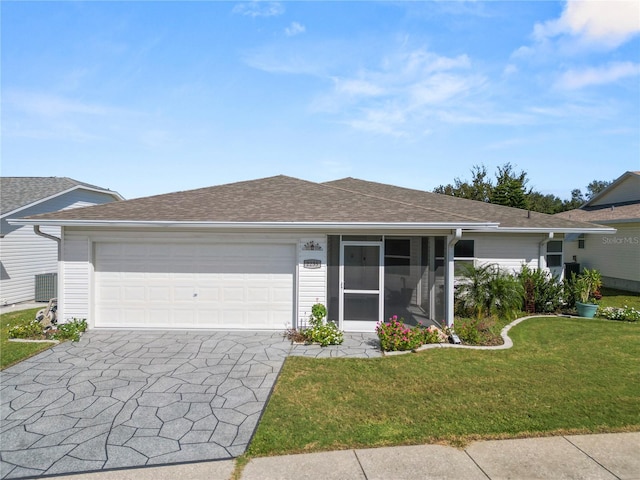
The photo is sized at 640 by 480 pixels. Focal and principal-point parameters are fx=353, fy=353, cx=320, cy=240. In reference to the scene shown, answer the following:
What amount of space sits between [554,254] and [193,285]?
12.2 m

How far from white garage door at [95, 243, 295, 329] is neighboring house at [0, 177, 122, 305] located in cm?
686

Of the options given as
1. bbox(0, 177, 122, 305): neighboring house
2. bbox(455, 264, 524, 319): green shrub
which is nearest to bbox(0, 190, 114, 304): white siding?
bbox(0, 177, 122, 305): neighboring house

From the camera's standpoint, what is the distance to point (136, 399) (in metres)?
5.37

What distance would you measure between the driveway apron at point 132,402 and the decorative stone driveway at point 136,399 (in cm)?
1

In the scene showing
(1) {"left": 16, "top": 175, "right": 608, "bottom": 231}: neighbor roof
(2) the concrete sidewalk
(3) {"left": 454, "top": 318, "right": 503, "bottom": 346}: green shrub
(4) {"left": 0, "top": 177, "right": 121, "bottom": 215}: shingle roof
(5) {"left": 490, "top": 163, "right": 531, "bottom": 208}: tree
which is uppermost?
(5) {"left": 490, "top": 163, "right": 531, "bottom": 208}: tree

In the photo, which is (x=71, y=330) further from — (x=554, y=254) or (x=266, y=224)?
(x=554, y=254)

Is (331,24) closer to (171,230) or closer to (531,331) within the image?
(171,230)

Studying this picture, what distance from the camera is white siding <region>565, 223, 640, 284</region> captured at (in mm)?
16250

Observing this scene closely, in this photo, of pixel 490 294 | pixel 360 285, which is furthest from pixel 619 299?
pixel 360 285

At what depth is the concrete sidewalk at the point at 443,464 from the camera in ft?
11.6

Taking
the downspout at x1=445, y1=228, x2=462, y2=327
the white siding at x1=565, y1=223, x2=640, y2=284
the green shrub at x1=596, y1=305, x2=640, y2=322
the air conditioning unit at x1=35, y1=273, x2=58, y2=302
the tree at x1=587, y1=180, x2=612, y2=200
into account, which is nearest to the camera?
the downspout at x1=445, y1=228, x2=462, y2=327

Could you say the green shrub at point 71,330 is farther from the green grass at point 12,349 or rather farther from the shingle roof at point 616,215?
the shingle roof at point 616,215

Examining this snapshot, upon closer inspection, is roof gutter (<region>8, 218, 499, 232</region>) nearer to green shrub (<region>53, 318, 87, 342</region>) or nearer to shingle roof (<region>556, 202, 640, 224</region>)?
green shrub (<region>53, 318, 87, 342</region>)

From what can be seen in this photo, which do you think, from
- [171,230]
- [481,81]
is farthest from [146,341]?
[481,81]
